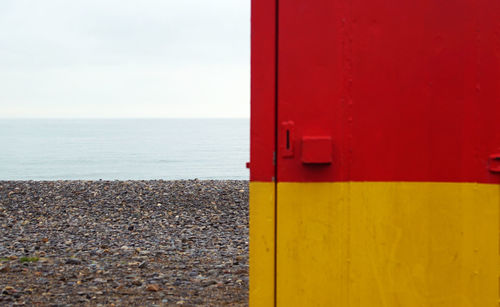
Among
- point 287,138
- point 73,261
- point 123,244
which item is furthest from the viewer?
A: point 123,244

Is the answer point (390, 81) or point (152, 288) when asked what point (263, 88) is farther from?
point (152, 288)

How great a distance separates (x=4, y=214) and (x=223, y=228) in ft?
15.0

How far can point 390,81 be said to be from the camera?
276 cm

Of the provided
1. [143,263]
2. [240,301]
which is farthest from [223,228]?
[240,301]

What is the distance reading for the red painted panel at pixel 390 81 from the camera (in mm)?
2748

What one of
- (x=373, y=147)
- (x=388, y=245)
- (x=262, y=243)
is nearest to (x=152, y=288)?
(x=262, y=243)

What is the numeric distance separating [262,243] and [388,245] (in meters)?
0.59

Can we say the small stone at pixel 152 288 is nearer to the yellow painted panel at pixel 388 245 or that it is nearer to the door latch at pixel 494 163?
the yellow painted panel at pixel 388 245

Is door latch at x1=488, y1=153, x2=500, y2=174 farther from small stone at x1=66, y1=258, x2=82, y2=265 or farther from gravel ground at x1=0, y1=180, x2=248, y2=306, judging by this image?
small stone at x1=66, y1=258, x2=82, y2=265

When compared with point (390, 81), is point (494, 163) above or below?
below

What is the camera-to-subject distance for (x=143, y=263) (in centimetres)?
754

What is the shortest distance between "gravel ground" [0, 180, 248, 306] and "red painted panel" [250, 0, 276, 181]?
10.8 ft

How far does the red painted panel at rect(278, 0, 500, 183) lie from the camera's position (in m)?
2.75

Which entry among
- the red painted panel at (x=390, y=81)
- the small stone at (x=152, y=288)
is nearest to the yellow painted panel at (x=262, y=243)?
the red painted panel at (x=390, y=81)
